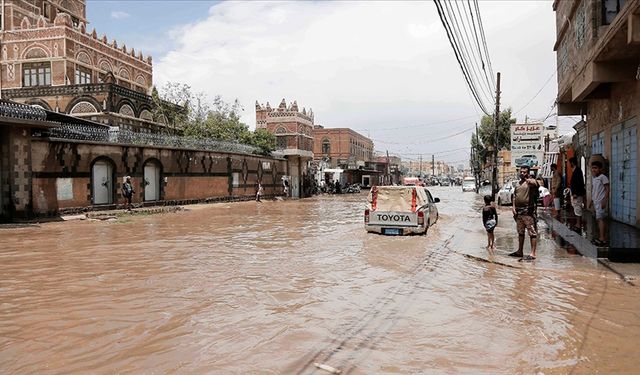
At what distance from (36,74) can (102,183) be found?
25.2 metres

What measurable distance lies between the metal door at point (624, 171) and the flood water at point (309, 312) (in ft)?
8.90

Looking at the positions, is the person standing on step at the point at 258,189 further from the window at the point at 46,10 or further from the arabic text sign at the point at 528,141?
the window at the point at 46,10

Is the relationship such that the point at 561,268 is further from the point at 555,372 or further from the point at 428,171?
the point at 428,171

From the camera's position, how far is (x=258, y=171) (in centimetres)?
4175

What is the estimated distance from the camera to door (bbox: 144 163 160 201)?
92.5ft

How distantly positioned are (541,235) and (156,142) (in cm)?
2217

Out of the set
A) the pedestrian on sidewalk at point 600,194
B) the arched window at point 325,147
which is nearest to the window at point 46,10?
the arched window at point 325,147

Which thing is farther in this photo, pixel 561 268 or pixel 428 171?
A: pixel 428 171

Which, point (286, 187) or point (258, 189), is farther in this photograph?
point (286, 187)

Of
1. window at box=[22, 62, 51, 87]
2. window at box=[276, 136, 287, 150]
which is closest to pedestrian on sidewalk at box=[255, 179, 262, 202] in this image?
window at box=[22, 62, 51, 87]

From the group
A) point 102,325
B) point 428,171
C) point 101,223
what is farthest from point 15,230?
point 428,171

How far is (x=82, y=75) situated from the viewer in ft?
146

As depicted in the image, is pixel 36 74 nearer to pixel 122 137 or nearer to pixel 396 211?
pixel 122 137

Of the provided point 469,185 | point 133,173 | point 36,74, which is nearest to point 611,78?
point 133,173
